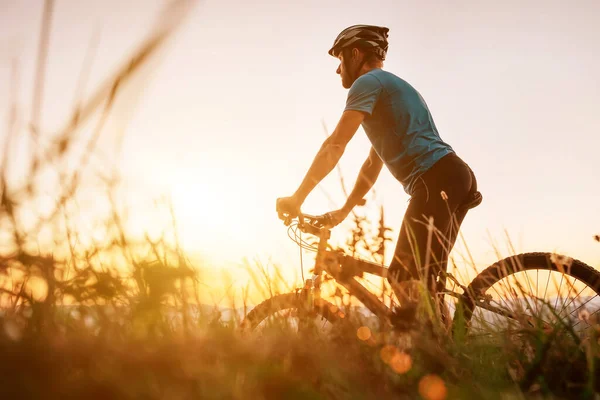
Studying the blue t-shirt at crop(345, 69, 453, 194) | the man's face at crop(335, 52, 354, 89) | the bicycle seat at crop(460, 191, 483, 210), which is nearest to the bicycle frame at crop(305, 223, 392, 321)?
the blue t-shirt at crop(345, 69, 453, 194)

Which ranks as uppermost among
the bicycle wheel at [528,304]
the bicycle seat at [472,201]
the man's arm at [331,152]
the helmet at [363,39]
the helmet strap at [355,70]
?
the helmet at [363,39]

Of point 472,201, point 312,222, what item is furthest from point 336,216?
point 472,201

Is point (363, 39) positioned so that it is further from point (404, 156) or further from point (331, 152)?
point (331, 152)

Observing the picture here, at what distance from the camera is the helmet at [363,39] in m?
3.42

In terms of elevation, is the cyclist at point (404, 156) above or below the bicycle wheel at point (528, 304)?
above

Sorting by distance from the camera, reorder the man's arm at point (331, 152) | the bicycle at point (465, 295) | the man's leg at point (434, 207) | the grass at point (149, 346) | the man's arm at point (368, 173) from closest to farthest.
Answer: the grass at point (149, 346) < the bicycle at point (465, 295) < the man's arm at point (331, 152) < the man's leg at point (434, 207) < the man's arm at point (368, 173)

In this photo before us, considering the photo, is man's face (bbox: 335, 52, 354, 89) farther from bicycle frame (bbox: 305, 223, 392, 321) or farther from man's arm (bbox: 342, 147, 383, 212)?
bicycle frame (bbox: 305, 223, 392, 321)

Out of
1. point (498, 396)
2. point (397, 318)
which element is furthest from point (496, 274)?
point (498, 396)

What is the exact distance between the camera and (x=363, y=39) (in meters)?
3.42

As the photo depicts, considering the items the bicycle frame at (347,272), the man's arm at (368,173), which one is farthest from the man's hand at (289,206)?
the man's arm at (368,173)

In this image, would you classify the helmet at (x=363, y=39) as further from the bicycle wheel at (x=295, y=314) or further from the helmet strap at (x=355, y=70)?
the bicycle wheel at (x=295, y=314)

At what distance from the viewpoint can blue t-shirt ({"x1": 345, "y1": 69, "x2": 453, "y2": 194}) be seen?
309cm

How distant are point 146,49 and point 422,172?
9.23ft

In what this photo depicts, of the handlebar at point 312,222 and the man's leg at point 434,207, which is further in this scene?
the handlebar at point 312,222
